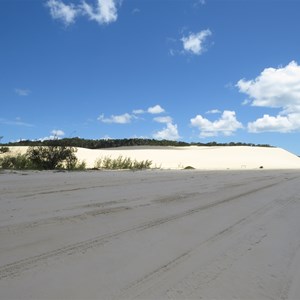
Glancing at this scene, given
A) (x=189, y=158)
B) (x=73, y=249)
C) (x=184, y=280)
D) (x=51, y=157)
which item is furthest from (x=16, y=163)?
(x=189, y=158)

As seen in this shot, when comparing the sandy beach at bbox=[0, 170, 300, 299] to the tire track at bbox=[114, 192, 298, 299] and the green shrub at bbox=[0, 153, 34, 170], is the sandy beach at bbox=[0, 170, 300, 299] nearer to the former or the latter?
the tire track at bbox=[114, 192, 298, 299]

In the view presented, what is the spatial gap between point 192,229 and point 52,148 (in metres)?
17.2

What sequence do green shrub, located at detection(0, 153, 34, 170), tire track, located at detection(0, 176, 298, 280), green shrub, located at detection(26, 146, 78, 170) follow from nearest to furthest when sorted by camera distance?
tire track, located at detection(0, 176, 298, 280) → green shrub, located at detection(0, 153, 34, 170) → green shrub, located at detection(26, 146, 78, 170)

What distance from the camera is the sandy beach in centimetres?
417

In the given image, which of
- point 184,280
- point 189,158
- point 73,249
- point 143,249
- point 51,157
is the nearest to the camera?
point 184,280

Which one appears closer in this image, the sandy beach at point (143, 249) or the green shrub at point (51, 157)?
the sandy beach at point (143, 249)

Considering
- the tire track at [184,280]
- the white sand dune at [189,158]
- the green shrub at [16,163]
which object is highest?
the white sand dune at [189,158]

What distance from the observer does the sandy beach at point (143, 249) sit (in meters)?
4.17

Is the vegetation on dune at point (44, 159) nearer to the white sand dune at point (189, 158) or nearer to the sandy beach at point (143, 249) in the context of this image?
the white sand dune at point (189, 158)

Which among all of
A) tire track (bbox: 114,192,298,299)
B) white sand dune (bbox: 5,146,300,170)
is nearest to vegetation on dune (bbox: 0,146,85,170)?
white sand dune (bbox: 5,146,300,170)

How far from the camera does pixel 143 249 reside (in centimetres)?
550

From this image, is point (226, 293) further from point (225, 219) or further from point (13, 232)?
point (225, 219)

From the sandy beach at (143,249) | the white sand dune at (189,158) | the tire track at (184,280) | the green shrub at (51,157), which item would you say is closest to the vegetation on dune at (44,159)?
the green shrub at (51,157)

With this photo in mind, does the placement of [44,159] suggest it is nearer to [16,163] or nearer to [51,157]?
[51,157]
